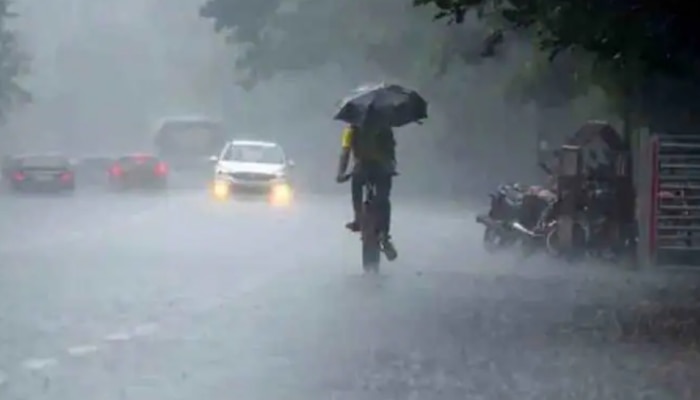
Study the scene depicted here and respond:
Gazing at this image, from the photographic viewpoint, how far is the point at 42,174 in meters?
55.0

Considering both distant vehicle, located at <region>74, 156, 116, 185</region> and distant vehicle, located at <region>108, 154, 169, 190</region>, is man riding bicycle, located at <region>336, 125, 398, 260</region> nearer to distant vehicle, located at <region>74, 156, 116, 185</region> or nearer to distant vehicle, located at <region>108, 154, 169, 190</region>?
distant vehicle, located at <region>108, 154, 169, 190</region>

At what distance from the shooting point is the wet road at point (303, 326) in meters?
12.3

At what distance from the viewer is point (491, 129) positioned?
55219mm

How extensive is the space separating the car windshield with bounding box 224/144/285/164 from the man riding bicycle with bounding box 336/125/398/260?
26.1 metres

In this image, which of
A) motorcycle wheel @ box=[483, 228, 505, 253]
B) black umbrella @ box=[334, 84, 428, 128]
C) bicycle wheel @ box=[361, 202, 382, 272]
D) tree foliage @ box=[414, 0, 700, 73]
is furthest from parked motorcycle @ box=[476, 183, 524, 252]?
tree foliage @ box=[414, 0, 700, 73]

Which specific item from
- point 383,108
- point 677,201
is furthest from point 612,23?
point 677,201

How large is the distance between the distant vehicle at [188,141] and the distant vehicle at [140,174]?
12.2 m

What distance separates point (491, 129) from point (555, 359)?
41.6 meters

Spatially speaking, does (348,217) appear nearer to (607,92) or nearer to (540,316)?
(607,92)

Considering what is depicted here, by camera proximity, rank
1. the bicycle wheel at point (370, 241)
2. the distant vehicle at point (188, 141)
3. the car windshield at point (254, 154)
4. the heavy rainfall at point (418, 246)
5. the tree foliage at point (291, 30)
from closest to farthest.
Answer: the heavy rainfall at point (418, 246) < the bicycle wheel at point (370, 241) < the car windshield at point (254, 154) < the tree foliage at point (291, 30) < the distant vehicle at point (188, 141)

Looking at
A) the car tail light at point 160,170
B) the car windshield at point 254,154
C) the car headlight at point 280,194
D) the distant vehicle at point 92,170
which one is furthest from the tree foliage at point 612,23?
the distant vehicle at point 92,170

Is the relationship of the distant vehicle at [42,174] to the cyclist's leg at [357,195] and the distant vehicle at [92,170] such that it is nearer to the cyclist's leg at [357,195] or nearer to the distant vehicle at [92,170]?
the distant vehicle at [92,170]

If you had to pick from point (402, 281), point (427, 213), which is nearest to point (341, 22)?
point (427, 213)

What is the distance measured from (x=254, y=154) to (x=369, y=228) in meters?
26.9
